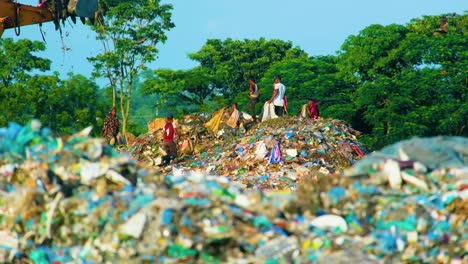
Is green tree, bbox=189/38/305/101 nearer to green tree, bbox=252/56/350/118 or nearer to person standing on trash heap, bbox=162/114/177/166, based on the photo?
→ green tree, bbox=252/56/350/118

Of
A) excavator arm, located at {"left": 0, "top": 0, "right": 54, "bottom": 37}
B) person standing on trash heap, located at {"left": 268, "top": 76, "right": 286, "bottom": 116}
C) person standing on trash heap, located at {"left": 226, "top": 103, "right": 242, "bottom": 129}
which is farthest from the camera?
person standing on trash heap, located at {"left": 226, "top": 103, "right": 242, "bottom": 129}

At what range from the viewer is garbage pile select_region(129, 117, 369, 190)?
60.8 ft

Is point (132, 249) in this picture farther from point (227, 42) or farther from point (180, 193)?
point (227, 42)

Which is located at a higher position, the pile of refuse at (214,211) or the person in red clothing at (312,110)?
the person in red clothing at (312,110)

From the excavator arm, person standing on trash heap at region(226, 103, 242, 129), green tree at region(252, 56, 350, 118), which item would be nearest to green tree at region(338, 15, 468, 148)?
green tree at region(252, 56, 350, 118)

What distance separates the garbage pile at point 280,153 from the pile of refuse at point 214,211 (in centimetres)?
1210

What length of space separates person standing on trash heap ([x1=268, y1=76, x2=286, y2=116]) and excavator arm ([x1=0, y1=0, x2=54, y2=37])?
7.78 meters

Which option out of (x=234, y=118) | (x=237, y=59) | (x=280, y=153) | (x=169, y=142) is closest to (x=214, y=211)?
(x=280, y=153)

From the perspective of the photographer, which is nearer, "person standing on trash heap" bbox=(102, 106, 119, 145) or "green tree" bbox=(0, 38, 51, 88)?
"person standing on trash heap" bbox=(102, 106, 119, 145)

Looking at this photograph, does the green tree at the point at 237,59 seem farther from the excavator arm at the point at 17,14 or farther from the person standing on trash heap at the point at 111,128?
the excavator arm at the point at 17,14

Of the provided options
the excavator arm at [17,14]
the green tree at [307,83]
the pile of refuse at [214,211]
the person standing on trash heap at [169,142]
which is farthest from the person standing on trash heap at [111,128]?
the pile of refuse at [214,211]

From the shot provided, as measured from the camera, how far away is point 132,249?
4559 mm

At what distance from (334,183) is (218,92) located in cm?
4837

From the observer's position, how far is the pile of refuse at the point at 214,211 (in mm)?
4477
